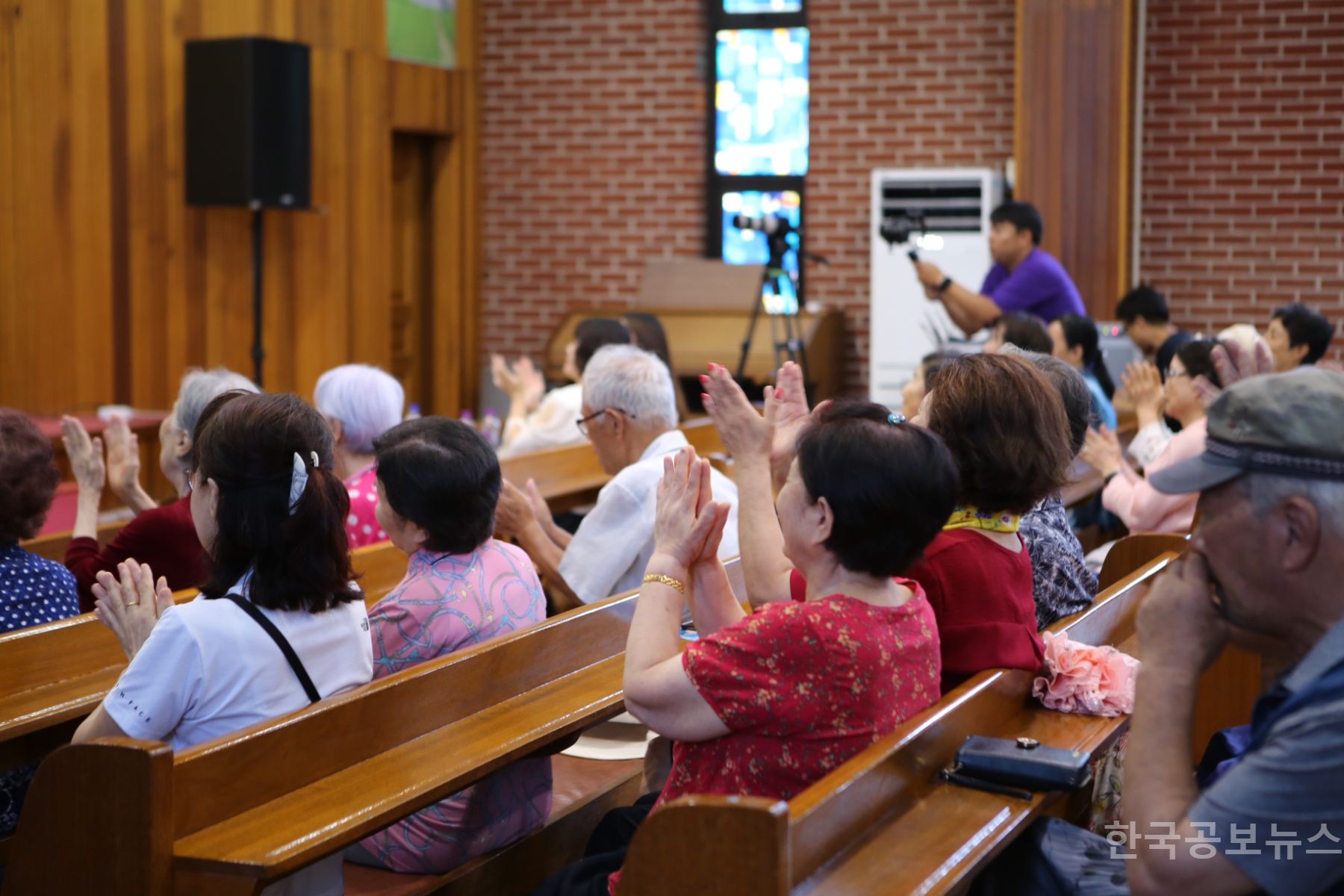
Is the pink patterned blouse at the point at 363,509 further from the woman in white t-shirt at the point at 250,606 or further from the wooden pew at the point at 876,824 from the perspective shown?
the wooden pew at the point at 876,824

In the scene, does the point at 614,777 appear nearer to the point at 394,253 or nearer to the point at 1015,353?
the point at 1015,353

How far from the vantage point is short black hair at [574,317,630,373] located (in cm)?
523

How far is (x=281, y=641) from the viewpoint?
2080 mm

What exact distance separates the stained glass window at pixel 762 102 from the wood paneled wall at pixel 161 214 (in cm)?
168

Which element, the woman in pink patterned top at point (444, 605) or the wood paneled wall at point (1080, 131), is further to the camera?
the wood paneled wall at point (1080, 131)

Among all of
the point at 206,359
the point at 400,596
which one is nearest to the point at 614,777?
the point at 400,596

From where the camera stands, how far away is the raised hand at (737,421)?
221 cm

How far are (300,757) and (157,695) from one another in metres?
0.21

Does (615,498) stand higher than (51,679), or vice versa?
(615,498)

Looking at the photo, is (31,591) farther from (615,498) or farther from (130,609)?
(615,498)

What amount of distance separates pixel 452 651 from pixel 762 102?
706cm


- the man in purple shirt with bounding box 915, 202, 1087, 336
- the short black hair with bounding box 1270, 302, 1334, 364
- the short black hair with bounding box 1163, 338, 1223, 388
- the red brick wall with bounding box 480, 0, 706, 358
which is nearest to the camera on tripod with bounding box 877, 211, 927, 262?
the man in purple shirt with bounding box 915, 202, 1087, 336

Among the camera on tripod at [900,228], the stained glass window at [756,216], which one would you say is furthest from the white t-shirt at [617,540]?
the stained glass window at [756,216]

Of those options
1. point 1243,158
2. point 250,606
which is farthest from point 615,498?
point 1243,158
